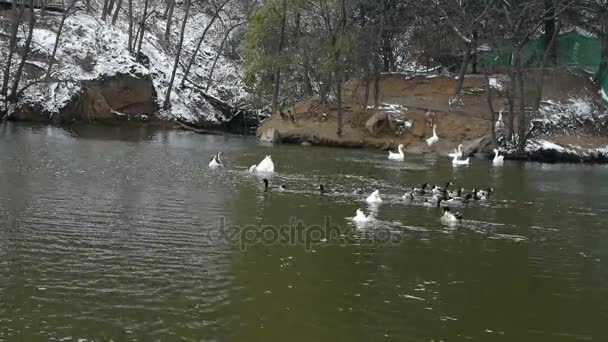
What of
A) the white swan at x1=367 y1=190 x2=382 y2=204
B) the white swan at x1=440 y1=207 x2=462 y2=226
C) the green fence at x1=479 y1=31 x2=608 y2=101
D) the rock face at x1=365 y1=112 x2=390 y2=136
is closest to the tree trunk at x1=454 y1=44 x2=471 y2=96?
the green fence at x1=479 y1=31 x2=608 y2=101

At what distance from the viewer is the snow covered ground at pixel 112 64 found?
172ft

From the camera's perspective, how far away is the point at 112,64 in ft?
185

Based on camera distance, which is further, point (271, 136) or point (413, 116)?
point (413, 116)

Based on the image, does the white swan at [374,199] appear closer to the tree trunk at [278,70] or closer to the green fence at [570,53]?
the tree trunk at [278,70]

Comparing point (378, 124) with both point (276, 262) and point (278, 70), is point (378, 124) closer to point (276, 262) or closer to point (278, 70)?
point (278, 70)

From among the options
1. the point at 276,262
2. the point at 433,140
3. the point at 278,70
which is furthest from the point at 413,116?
the point at 276,262

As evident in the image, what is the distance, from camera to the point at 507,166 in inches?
1364

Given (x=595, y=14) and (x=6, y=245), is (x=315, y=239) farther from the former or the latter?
(x=595, y=14)

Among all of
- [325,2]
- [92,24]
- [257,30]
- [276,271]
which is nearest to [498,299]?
[276,271]

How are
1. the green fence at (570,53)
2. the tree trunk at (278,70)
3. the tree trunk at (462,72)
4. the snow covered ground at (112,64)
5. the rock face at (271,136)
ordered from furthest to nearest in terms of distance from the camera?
the snow covered ground at (112,64) → the green fence at (570,53) → the tree trunk at (278,70) → the tree trunk at (462,72) → the rock face at (271,136)

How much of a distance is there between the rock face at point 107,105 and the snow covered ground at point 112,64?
605 mm

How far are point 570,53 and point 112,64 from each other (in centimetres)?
3588

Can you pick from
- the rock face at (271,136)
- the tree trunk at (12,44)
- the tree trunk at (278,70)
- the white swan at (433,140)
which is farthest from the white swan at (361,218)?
the tree trunk at (12,44)

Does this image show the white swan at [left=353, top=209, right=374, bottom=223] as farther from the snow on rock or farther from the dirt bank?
the snow on rock
